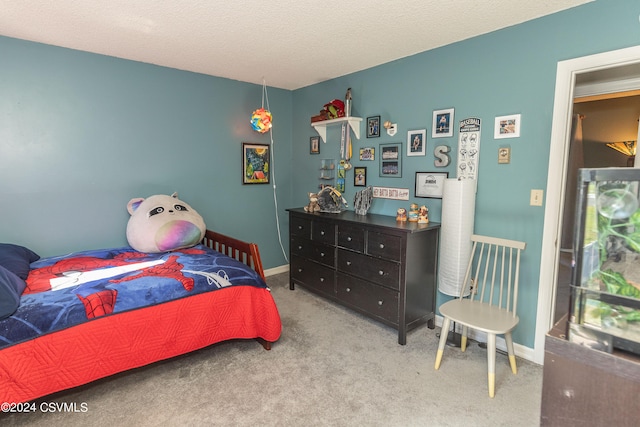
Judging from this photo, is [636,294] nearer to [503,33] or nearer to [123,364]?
[503,33]

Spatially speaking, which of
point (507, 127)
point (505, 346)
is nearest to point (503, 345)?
point (505, 346)

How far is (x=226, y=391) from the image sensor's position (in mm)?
2064

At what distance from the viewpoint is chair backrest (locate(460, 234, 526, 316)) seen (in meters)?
Answer: 2.35

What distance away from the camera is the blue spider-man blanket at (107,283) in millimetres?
1830

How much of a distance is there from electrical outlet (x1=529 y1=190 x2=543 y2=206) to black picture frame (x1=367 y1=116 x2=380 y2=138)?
4.77 ft

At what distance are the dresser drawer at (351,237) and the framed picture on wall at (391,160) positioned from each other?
679mm

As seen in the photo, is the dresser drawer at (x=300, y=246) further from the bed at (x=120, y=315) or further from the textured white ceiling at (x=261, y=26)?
the textured white ceiling at (x=261, y=26)

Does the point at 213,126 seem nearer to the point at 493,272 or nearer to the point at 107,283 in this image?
the point at 107,283

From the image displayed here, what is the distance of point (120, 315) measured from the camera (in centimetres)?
202

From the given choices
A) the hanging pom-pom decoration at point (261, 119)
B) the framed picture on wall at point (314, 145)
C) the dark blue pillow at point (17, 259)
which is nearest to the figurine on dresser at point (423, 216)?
the framed picture on wall at point (314, 145)

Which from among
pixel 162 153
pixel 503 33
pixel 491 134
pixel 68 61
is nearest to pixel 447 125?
pixel 491 134

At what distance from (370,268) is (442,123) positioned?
132cm

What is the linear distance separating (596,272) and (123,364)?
2329 mm

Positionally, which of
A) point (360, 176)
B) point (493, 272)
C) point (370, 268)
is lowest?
point (370, 268)
